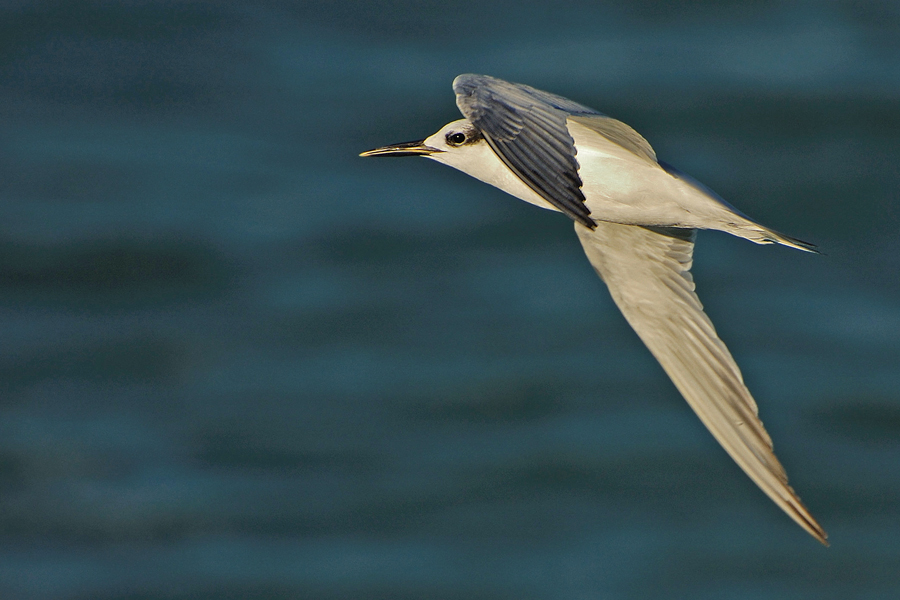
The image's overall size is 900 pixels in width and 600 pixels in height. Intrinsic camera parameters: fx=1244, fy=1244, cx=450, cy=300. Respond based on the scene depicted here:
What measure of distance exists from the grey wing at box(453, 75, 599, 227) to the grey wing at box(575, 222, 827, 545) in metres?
1.39

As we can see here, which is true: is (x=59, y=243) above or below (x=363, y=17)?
below

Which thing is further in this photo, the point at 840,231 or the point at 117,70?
the point at 117,70

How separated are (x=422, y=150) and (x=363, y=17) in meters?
6.52

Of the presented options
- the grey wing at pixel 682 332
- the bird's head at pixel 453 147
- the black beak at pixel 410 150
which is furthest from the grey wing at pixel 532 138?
the grey wing at pixel 682 332

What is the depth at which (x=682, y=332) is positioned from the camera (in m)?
7.15

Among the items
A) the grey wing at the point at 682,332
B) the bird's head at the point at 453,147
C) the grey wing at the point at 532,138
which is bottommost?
the grey wing at the point at 682,332

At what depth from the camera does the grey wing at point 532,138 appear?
5.69m

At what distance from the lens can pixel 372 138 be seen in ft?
39.5

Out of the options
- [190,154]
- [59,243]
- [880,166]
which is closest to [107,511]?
[59,243]

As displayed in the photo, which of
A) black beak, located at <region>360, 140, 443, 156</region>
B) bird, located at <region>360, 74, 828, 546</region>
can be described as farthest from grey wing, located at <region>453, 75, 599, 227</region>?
black beak, located at <region>360, 140, 443, 156</region>

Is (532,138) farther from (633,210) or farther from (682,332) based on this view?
(682,332)

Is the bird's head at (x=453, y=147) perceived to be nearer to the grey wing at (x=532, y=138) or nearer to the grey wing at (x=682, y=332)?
the grey wing at (x=532, y=138)

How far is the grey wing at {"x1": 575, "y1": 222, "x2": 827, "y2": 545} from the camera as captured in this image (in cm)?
630

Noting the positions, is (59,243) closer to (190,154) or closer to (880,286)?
(190,154)
